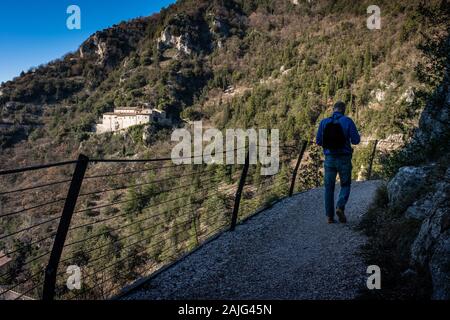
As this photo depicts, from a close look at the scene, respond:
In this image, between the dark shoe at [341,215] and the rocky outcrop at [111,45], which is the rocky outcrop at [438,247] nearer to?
the dark shoe at [341,215]

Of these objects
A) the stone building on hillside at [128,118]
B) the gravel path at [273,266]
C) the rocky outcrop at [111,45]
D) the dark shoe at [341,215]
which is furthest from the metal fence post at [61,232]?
the rocky outcrop at [111,45]

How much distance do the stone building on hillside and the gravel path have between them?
9477 cm

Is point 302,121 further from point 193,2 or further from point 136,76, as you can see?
point 193,2

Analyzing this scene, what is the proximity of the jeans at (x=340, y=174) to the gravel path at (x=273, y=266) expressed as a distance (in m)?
0.41

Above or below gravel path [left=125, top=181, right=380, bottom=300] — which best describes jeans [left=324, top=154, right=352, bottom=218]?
above

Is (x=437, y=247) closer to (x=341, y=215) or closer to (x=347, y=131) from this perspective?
(x=347, y=131)

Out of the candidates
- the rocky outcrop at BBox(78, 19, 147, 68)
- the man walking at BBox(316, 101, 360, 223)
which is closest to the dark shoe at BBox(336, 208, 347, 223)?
the man walking at BBox(316, 101, 360, 223)

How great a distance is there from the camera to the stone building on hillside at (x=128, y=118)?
9869 cm

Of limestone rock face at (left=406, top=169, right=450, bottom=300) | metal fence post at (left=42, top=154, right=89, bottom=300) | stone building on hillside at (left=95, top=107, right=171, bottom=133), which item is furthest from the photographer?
stone building on hillside at (left=95, top=107, right=171, bottom=133)

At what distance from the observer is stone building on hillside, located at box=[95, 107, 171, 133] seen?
98.7m

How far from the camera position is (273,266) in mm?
4402

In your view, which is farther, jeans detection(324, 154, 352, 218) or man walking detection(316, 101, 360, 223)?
jeans detection(324, 154, 352, 218)

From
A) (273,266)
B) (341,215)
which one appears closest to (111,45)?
(341,215)

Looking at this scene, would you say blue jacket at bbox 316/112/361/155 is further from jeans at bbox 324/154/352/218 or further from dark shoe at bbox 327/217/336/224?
dark shoe at bbox 327/217/336/224
